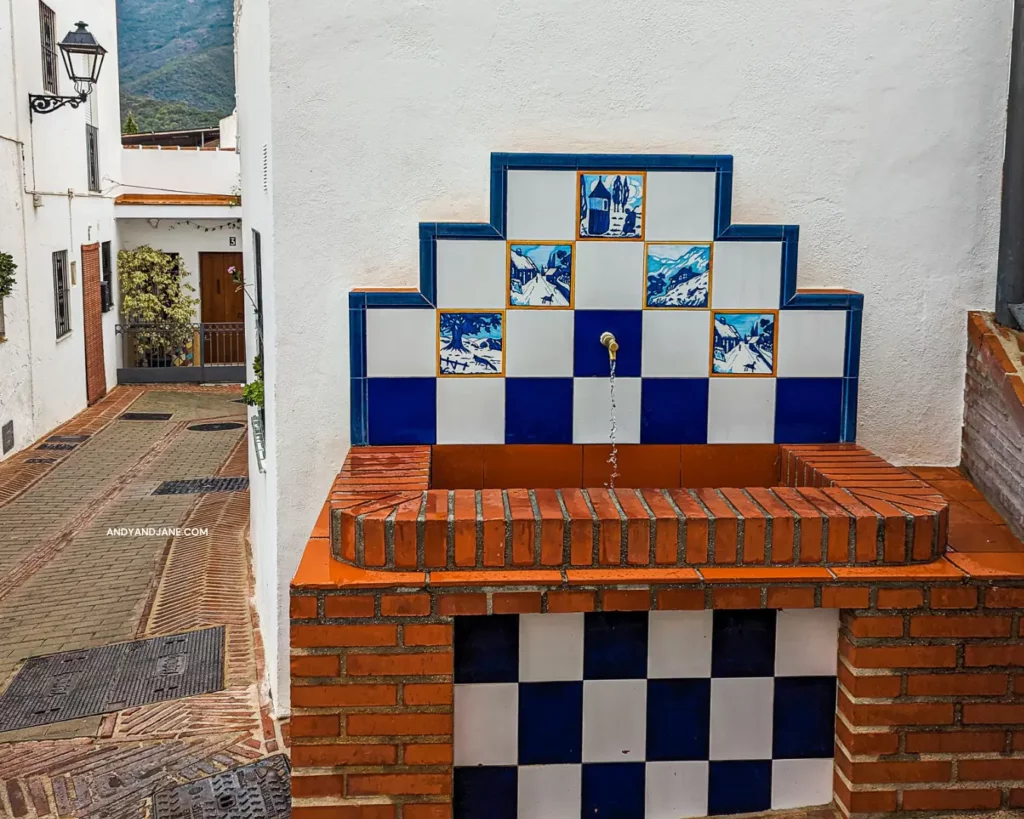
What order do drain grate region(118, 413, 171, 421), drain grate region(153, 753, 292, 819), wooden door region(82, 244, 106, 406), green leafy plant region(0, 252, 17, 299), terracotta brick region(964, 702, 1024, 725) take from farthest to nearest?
wooden door region(82, 244, 106, 406)
drain grate region(118, 413, 171, 421)
green leafy plant region(0, 252, 17, 299)
drain grate region(153, 753, 292, 819)
terracotta brick region(964, 702, 1024, 725)

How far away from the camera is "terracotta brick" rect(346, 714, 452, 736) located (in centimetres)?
340

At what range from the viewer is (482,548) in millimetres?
3398

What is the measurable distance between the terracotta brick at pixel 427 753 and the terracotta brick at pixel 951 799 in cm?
145

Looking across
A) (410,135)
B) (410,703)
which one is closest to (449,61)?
(410,135)

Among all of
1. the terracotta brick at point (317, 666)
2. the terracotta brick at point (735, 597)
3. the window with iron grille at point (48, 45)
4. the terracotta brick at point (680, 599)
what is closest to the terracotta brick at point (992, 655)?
the terracotta brick at point (735, 597)

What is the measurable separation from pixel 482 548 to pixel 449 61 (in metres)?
2.11

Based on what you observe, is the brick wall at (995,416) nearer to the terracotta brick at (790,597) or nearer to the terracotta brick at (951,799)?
the terracotta brick at (951,799)

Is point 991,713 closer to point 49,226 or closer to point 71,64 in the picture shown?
point 71,64

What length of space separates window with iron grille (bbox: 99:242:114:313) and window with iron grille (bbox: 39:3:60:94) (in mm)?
3888

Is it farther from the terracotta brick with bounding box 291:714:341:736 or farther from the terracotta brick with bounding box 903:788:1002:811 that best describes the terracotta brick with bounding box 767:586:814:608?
the terracotta brick with bounding box 291:714:341:736

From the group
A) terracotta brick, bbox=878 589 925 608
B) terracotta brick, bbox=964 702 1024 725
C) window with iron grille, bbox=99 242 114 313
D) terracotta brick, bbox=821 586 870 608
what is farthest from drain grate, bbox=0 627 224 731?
window with iron grille, bbox=99 242 114 313

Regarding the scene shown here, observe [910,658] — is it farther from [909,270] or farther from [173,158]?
[173,158]

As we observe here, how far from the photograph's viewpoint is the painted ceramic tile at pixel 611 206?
4539mm

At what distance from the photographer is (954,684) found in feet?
11.5
